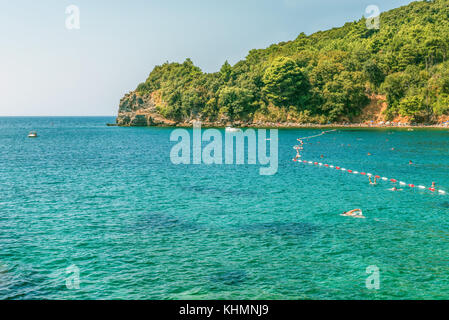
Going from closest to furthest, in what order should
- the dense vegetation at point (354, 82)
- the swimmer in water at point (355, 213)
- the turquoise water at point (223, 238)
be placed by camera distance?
1. the turquoise water at point (223, 238)
2. the swimmer in water at point (355, 213)
3. the dense vegetation at point (354, 82)

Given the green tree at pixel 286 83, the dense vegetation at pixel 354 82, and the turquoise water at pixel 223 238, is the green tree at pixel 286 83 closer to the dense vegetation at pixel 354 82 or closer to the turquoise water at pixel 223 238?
the dense vegetation at pixel 354 82

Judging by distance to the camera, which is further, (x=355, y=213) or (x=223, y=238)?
(x=355, y=213)

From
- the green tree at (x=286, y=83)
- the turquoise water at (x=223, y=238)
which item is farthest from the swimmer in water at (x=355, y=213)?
the green tree at (x=286, y=83)

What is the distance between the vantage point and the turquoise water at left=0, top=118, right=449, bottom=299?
20734 millimetres

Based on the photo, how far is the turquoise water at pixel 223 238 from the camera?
20.7 m

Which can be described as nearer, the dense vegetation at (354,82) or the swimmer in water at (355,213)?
the swimmer in water at (355,213)

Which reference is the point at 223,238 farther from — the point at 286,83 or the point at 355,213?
the point at 286,83

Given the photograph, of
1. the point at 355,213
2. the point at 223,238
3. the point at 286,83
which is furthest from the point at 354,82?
the point at 223,238

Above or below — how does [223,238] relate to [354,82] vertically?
below

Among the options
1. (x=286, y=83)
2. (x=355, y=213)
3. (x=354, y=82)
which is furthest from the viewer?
(x=286, y=83)

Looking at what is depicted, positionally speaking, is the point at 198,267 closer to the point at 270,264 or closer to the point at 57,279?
the point at 270,264

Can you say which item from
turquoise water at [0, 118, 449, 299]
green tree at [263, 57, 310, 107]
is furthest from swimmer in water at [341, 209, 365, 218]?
green tree at [263, 57, 310, 107]

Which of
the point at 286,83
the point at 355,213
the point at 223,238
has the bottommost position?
the point at 223,238

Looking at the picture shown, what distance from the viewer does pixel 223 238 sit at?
28375mm
